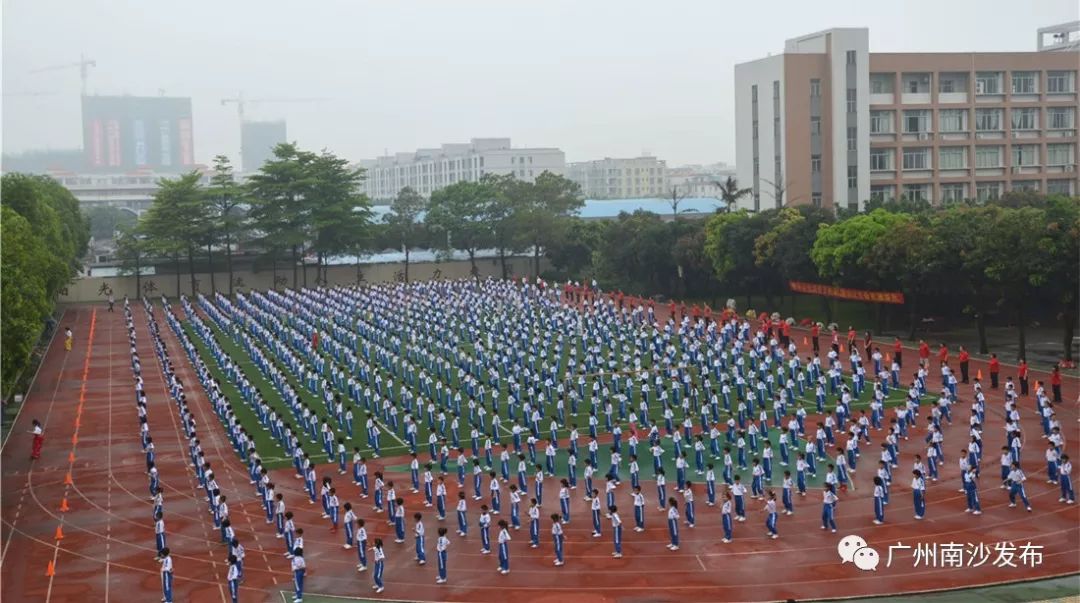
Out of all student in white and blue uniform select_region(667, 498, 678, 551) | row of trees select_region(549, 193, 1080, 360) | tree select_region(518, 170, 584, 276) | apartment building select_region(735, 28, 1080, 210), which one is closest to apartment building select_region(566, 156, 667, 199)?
tree select_region(518, 170, 584, 276)

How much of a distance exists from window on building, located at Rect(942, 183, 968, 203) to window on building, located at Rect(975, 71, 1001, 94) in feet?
15.8

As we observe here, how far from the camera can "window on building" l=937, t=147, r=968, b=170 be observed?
57.1 metres

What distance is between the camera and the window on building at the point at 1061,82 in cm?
5831

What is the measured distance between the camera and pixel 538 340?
3075cm

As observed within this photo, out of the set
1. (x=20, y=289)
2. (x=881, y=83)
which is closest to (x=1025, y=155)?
(x=881, y=83)

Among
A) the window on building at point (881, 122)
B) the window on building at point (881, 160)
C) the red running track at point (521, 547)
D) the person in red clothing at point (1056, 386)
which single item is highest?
the window on building at point (881, 122)

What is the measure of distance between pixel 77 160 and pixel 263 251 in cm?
14873

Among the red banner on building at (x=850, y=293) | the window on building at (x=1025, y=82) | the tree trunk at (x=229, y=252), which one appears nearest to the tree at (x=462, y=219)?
the tree trunk at (x=229, y=252)

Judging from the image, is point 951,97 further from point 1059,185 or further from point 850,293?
point 850,293

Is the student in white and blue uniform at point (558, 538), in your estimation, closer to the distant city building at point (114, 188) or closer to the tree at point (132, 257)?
the tree at point (132, 257)

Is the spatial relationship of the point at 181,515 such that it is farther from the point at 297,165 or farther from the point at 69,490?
the point at 297,165

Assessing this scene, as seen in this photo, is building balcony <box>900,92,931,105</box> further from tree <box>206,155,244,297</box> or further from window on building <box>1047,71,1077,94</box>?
tree <box>206,155,244,297</box>

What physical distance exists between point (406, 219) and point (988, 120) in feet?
103

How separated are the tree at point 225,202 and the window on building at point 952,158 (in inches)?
1412
